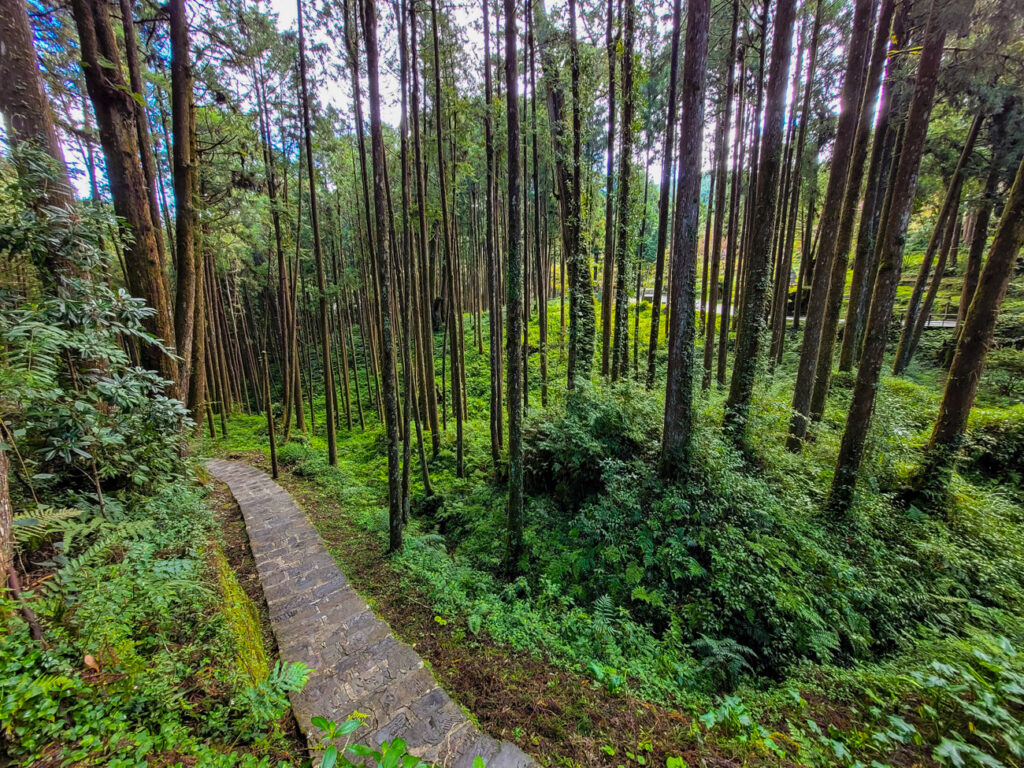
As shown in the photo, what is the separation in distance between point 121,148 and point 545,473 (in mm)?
7403

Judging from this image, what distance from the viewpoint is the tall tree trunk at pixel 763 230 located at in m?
5.35

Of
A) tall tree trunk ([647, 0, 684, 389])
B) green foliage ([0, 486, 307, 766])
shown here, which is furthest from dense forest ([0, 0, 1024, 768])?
tall tree trunk ([647, 0, 684, 389])

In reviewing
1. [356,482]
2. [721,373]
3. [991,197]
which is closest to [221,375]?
[356,482]

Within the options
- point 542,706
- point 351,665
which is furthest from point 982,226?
point 351,665

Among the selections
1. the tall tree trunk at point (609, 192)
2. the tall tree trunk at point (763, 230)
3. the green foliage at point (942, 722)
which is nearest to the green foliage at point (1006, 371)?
the tall tree trunk at point (763, 230)

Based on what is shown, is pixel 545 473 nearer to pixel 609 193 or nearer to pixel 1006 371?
pixel 609 193

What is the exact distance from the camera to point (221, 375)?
16.1 meters

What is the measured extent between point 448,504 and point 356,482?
328 centimetres

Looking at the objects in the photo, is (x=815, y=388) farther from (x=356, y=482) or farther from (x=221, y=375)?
(x=221, y=375)

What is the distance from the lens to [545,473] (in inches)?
275

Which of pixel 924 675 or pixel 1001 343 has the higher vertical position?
pixel 1001 343

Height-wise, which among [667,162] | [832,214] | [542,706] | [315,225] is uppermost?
[667,162]

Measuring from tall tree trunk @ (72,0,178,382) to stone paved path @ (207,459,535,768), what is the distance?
11.0 ft

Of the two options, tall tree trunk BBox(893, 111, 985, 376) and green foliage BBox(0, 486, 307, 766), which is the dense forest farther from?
tall tree trunk BBox(893, 111, 985, 376)
